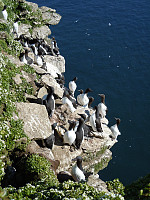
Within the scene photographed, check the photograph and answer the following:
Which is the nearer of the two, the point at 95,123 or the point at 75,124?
the point at 75,124

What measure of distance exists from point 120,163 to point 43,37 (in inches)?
706

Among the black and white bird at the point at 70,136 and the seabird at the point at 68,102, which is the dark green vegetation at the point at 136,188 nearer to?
the black and white bird at the point at 70,136

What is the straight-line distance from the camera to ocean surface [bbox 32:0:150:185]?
881 inches

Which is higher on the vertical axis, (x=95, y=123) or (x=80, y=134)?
(x=80, y=134)

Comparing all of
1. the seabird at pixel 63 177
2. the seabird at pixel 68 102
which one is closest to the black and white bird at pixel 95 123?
the seabird at pixel 68 102

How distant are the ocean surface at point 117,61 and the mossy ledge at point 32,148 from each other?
3.35m

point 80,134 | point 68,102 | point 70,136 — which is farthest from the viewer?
point 68,102

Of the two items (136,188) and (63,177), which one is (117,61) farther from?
(136,188)

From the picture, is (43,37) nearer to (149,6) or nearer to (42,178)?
(149,6)

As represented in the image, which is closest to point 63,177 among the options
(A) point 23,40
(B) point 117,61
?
(A) point 23,40

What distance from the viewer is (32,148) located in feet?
45.8

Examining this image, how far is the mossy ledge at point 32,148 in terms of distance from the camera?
9.59 metres

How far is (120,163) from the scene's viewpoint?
2144cm

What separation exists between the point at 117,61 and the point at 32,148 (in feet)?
66.6
